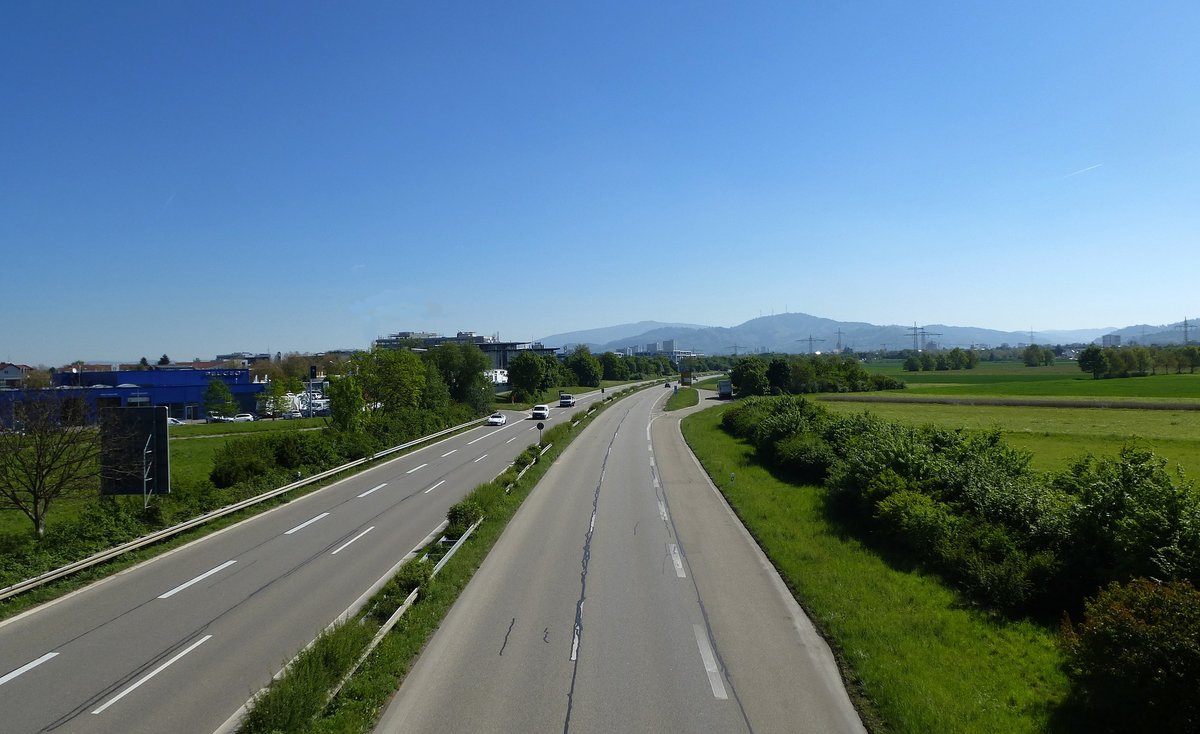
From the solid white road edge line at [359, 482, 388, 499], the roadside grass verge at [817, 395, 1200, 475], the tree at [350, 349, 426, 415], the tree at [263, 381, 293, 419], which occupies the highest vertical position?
the tree at [350, 349, 426, 415]

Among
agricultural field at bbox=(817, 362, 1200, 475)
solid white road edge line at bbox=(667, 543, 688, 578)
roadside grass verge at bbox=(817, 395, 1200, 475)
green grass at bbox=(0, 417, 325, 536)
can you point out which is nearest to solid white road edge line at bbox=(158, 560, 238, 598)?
green grass at bbox=(0, 417, 325, 536)

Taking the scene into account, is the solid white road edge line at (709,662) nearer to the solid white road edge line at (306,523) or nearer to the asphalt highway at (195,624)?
the asphalt highway at (195,624)

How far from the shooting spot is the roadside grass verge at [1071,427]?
1407 inches

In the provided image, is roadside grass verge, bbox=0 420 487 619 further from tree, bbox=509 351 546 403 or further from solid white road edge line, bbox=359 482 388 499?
tree, bbox=509 351 546 403

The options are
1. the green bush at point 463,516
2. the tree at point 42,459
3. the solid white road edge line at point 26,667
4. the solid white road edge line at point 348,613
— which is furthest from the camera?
the tree at point 42,459

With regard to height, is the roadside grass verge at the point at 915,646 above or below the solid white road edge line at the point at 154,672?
below

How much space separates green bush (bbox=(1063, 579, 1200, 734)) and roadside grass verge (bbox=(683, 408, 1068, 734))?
71 cm

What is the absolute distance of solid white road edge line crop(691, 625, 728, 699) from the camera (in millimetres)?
9047

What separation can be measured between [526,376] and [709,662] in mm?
79851

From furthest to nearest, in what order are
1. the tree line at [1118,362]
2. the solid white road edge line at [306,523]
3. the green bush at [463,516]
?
the tree line at [1118,362] → the solid white road edge line at [306,523] → the green bush at [463,516]

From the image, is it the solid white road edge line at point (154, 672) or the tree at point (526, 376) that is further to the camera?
the tree at point (526, 376)

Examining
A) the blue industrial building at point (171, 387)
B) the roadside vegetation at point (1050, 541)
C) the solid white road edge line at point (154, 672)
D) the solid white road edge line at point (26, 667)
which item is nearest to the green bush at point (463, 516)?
the solid white road edge line at point (154, 672)

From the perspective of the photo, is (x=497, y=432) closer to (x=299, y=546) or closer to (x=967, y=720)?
(x=299, y=546)

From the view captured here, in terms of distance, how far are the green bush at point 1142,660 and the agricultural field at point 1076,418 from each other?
1250 centimetres
